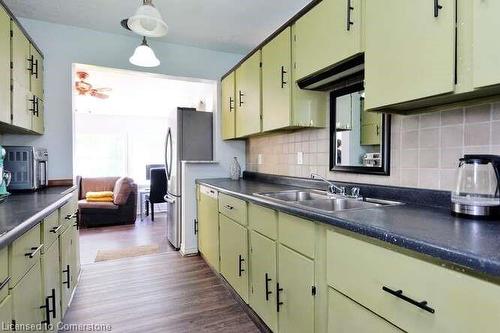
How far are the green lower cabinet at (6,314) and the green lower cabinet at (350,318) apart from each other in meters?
1.22

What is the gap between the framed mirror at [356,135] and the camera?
170 centimetres

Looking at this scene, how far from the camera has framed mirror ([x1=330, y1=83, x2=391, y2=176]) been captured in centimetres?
170

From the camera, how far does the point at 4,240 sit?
0.96 meters

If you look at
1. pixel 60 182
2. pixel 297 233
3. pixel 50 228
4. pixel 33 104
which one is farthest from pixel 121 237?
pixel 297 233

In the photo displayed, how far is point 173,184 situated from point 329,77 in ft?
8.06

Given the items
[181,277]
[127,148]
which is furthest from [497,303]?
[127,148]

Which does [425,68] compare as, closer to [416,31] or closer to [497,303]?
[416,31]

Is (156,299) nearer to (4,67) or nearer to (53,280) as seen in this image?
(53,280)

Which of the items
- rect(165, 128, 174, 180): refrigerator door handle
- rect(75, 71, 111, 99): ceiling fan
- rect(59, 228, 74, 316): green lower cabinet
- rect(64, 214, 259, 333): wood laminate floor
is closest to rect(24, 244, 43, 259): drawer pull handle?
rect(59, 228, 74, 316): green lower cabinet

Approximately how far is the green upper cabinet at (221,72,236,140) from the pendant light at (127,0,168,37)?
125cm

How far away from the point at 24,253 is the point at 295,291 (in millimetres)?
1237

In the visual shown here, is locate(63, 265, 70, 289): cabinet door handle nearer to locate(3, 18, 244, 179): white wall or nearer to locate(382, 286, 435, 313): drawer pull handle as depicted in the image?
locate(3, 18, 244, 179): white wall

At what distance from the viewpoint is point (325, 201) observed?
1907mm

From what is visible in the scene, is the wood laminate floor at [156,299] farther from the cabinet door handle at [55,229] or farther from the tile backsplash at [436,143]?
the tile backsplash at [436,143]
